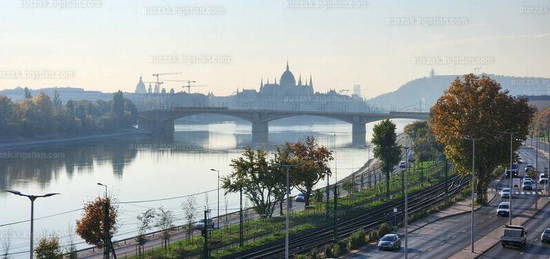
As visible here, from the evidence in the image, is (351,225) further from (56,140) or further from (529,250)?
(56,140)

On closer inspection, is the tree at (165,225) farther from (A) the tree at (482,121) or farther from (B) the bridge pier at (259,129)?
(B) the bridge pier at (259,129)

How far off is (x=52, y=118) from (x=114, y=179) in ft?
213

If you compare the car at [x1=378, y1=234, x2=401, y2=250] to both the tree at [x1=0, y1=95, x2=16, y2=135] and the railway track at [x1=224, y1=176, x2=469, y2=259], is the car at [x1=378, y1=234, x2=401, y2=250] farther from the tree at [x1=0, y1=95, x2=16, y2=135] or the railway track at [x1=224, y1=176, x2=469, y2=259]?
the tree at [x1=0, y1=95, x2=16, y2=135]

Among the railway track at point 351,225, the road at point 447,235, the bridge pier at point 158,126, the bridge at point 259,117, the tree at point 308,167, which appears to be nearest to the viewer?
the road at point 447,235

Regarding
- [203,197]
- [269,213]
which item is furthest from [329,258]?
[203,197]

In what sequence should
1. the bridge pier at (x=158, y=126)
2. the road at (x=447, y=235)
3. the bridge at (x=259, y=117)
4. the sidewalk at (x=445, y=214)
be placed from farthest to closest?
the bridge pier at (x=158, y=126), the bridge at (x=259, y=117), the sidewalk at (x=445, y=214), the road at (x=447, y=235)

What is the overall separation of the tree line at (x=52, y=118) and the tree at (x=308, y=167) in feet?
258

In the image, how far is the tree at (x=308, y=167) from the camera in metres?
51.6

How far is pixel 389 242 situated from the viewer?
34844mm

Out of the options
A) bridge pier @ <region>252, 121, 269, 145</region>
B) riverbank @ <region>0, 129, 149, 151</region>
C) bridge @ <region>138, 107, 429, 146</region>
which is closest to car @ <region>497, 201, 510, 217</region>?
riverbank @ <region>0, 129, 149, 151</region>

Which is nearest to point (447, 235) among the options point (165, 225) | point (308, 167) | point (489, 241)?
point (489, 241)

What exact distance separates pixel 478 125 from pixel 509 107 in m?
2.63

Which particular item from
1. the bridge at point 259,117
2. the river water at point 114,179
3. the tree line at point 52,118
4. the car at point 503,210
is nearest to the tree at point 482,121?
the car at point 503,210

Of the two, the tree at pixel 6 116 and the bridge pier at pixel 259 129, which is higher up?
the tree at pixel 6 116
